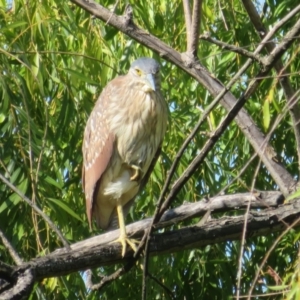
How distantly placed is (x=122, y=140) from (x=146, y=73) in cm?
33

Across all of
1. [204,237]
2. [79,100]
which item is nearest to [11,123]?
[79,100]

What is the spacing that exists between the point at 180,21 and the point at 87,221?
36.7 inches

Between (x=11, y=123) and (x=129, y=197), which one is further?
(x=129, y=197)

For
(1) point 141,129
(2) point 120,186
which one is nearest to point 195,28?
(1) point 141,129

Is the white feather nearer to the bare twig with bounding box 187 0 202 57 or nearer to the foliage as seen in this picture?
the foliage

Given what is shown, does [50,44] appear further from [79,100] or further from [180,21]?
[180,21]

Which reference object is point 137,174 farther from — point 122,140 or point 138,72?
point 138,72

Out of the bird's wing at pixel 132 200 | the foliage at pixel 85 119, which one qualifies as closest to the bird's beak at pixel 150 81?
the foliage at pixel 85 119

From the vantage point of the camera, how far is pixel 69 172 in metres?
3.69

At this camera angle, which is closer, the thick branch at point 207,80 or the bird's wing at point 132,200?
the thick branch at point 207,80

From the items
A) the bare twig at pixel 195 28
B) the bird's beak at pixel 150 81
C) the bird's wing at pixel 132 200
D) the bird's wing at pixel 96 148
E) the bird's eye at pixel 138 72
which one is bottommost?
the bird's wing at pixel 132 200

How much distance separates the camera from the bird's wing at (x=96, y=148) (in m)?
3.50

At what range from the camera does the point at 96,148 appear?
3547 millimetres

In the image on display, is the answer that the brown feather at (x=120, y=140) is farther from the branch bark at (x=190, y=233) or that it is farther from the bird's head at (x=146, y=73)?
the branch bark at (x=190, y=233)
